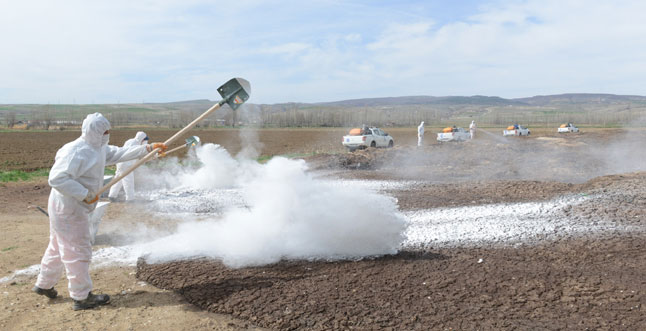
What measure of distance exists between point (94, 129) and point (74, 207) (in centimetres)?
87

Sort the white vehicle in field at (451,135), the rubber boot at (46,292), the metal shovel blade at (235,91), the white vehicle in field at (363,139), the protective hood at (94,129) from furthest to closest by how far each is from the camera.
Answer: the white vehicle in field at (451,135) → the white vehicle in field at (363,139) → the metal shovel blade at (235,91) → the rubber boot at (46,292) → the protective hood at (94,129)

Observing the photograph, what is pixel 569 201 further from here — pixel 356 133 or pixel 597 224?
pixel 356 133

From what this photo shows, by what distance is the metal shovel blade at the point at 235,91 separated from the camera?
6.08 m

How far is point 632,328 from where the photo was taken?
4059 mm

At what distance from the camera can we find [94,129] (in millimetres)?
4781

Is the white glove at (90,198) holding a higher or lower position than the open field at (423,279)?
higher

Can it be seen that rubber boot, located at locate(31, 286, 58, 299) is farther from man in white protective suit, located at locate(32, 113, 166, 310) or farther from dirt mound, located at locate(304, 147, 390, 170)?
dirt mound, located at locate(304, 147, 390, 170)

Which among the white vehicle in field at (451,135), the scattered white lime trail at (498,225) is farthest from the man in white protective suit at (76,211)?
the white vehicle in field at (451,135)

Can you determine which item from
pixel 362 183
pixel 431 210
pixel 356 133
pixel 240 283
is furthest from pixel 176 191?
pixel 356 133

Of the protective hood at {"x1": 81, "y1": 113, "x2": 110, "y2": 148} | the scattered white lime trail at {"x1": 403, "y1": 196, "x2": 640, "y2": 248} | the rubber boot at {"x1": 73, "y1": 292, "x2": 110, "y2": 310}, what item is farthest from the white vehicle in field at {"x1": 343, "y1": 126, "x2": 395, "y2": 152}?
the rubber boot at {"x1": 73, "y1": 292, "x2": 110, "y2": 310}

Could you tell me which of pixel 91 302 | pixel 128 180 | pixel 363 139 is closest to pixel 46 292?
pixel 91 302

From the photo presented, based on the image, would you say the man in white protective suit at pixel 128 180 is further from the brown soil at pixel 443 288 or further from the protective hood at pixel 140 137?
the brown soil at pixel 443 288

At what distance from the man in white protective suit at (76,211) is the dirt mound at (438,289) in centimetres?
99

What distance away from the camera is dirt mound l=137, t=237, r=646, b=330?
4387mm
